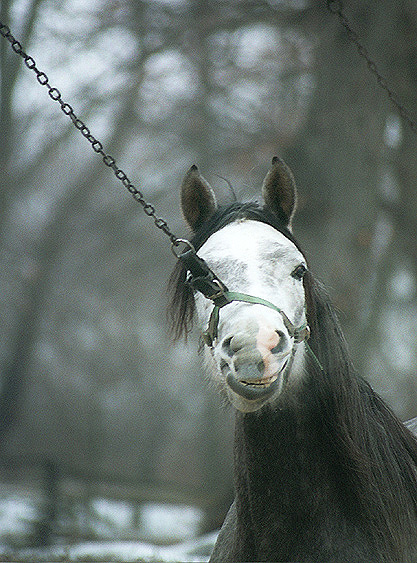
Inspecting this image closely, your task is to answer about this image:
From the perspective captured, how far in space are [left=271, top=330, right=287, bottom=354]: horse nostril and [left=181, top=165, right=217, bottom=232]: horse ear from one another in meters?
0.88

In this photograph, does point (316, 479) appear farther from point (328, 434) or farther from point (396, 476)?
point (396, 476)

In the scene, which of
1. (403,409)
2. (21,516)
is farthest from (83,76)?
(403,409)

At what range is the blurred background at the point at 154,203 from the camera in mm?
8930

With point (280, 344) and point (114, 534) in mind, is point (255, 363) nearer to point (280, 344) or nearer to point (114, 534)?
point (280, 344)

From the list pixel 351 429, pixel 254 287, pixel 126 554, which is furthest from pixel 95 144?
pixel 126 554

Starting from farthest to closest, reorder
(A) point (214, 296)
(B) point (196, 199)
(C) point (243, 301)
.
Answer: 1. (B) point (196, 199)
2. (A) point (214, 296)
3. (C) point (243, 301)

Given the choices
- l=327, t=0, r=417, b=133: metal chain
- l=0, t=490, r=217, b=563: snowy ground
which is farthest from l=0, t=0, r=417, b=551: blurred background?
l=327, t=0, r=417, b=133: metal chain

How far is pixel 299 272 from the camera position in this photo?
263 centimetres

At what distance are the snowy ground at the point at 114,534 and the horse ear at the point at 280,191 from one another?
285 centimetres

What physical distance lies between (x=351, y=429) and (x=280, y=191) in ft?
3.20

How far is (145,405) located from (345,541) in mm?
11808

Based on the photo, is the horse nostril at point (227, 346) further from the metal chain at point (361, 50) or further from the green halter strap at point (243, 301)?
the metal chain at point (361, 50)

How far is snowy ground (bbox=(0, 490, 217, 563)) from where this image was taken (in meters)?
5.31

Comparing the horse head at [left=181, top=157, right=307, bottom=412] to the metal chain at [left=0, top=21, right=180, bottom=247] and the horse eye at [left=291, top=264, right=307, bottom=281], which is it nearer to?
the horse eye at [left=291, top=264, right=307, bottom=281]
